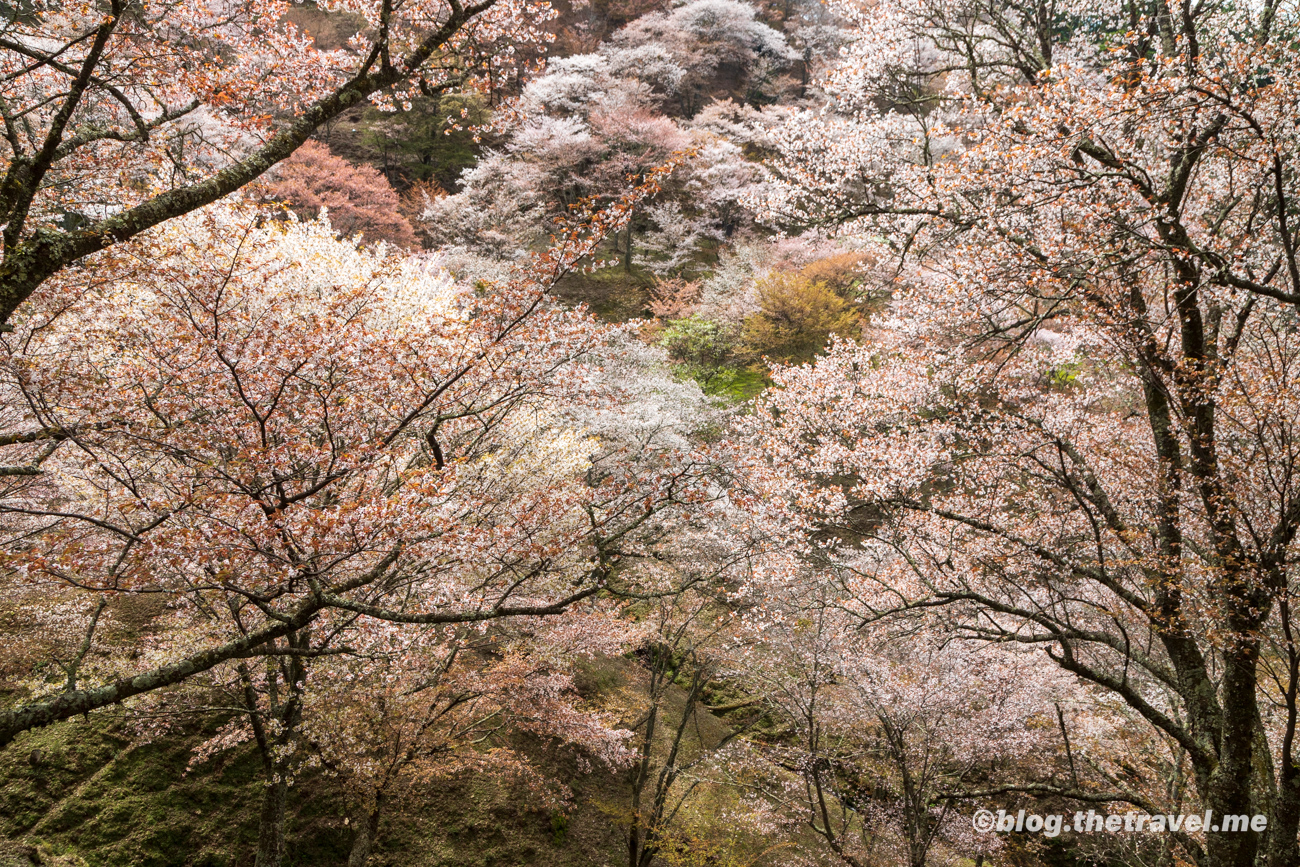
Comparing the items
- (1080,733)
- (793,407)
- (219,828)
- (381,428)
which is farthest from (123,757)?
(1080,733)

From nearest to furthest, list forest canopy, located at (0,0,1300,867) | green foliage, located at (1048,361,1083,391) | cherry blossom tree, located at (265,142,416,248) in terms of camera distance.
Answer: forest canopy, located at (0,0,1300,867) → green foliage, located at (1048,361,1083,391) → cherry blossom tree, located at (265,142,416,248)

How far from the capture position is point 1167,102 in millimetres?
4438

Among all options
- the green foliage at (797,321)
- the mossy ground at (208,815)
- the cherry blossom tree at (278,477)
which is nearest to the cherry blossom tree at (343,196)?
the green foliage at (797,321)

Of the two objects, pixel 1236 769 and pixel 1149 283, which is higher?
A: pixel 1149 283

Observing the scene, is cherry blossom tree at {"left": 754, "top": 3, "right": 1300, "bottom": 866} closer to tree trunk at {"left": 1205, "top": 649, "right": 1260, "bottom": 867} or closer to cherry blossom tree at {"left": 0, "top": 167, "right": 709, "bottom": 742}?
tree trunk at {"left": 1205, "top": 649, "right": 1260, "bottom": 867}

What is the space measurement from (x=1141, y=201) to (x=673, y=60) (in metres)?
32.4

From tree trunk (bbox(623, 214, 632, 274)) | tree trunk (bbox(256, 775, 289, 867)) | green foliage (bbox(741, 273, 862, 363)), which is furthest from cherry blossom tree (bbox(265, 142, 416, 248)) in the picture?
tree trunk (bbox(256, 775, 289, 867))

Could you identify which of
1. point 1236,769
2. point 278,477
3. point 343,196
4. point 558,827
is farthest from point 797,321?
point 278,477

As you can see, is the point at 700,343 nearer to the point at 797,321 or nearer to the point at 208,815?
the point at 797,321

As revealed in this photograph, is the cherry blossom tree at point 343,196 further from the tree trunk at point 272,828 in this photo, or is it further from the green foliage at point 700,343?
the tree trunk at point 272,828

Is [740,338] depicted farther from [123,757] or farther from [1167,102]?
[123,757]

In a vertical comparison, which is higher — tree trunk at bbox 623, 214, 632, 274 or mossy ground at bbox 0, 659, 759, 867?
tree trunk at bbox 623, 214, 632, 274

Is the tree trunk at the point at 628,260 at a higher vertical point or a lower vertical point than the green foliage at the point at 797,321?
higher

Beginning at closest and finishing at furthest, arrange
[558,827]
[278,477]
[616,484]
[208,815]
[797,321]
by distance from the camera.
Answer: [278,477] → [616,484] → [208,815] → [558,827] → [797,321]
